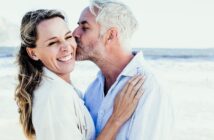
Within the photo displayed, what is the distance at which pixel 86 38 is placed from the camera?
291 centimetres

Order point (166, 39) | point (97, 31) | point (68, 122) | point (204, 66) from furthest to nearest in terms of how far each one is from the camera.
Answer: point (166, 39) → point (204, 66) → point (97, 31) → point (68, 122)

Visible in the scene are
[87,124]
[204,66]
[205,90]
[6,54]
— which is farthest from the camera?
[6,54]

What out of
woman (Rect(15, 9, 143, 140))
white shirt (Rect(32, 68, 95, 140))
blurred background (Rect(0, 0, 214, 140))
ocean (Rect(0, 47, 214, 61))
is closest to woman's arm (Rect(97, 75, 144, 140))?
woman (Rect(15, 9, 143, 140))

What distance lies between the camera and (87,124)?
2.64m

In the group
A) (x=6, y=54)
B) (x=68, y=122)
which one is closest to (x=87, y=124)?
(x=68, y=122)

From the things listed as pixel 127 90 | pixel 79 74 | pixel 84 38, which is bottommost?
pixel 79 74

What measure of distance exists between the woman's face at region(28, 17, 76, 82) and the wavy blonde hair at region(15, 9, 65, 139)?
0.11 feet

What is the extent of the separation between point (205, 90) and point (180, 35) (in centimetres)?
1082

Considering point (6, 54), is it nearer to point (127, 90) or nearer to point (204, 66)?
point (204, 66)

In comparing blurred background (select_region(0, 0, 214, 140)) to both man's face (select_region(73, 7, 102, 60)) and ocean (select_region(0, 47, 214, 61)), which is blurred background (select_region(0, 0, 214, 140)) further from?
man's face (select_region(73, 7, 102, 60))

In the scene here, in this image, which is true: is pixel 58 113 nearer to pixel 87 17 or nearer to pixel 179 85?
pixel 87 17

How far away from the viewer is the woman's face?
8.70ft

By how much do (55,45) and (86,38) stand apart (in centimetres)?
28

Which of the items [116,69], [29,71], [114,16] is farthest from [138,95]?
[29,71]
